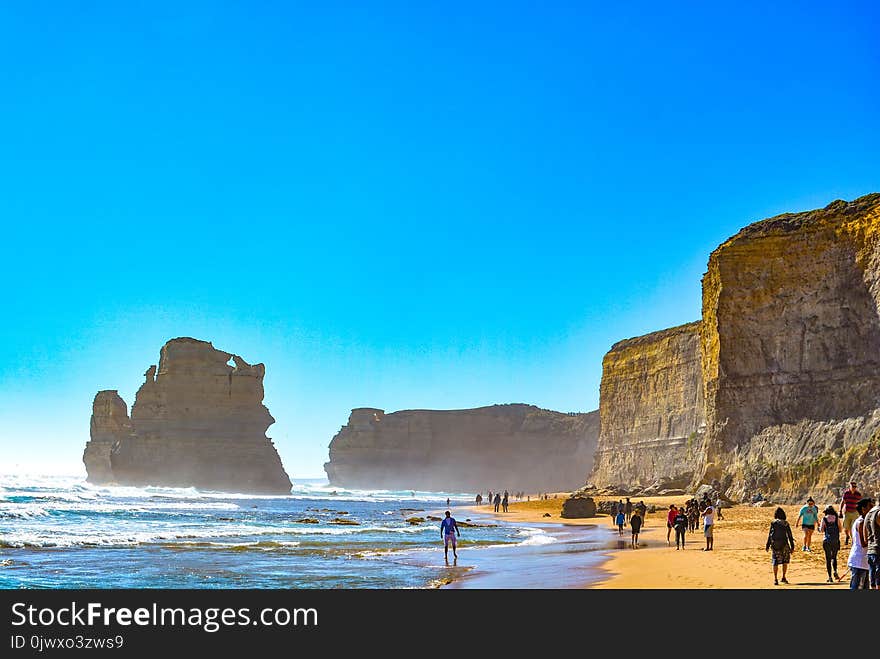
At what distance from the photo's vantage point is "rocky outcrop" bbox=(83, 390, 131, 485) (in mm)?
122125

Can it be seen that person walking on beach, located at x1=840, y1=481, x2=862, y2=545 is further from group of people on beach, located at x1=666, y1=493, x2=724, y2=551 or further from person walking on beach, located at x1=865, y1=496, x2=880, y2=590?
group of people on beach, located at x1=666, y1=493, x2=724, y2=551

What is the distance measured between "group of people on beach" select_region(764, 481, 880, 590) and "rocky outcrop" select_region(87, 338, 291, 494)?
9463 centimetres

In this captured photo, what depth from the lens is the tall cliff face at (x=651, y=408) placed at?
7231 cm

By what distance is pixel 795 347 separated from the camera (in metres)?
43.2

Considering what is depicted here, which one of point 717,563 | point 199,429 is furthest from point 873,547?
point 199,429

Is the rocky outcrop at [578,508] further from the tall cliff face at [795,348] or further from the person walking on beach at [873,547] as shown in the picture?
the person walking on beach at [873,547]

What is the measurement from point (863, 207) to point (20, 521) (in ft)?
134

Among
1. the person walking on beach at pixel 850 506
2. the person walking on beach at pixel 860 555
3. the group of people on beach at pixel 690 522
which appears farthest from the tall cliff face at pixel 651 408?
the person walking on beach at pixel 860 555

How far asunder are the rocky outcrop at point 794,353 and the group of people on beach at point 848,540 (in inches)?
829

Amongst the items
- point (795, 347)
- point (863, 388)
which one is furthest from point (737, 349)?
point (863, 388)

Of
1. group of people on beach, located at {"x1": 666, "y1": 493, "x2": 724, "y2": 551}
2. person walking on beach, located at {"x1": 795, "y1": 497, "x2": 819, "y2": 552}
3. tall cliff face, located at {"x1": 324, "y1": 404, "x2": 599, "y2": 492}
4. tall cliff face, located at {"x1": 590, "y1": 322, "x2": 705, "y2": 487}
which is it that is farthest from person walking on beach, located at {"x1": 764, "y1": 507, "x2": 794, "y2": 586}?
tall cliff face, located at {"x1": 324, "y1": 404, "x2": 599, "y2": 492}

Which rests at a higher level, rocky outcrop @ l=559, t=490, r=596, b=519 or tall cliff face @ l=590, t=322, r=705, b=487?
tall cliff face @ l=590, t=322, r=705, b=487
